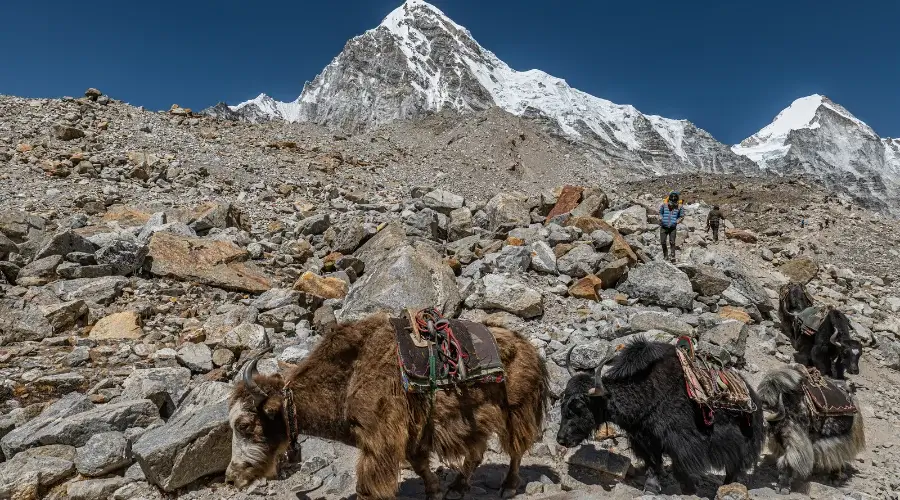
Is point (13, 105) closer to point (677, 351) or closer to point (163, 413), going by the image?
point (163, 413)

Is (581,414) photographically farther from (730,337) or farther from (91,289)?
(91,289)

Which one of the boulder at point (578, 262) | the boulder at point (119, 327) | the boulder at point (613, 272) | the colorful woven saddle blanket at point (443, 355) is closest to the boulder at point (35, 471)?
the boulder at point (119, 327)

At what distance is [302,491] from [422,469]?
1.15 meters

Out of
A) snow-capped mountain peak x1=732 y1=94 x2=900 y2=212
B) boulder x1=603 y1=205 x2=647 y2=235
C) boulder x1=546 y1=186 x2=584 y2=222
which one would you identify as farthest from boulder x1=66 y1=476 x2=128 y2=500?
snow-capped mountain peak x1=732 y1=94 x2=900 y2=212

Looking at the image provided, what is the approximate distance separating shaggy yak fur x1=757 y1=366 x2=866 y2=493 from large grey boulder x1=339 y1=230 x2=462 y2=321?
408 cm

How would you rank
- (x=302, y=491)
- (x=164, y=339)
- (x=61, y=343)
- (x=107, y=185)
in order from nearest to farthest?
(x=302, y=491) < (x=61, y=343) < (x=164, y=339) < (x=107, y=185)

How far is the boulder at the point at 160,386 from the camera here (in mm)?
4805

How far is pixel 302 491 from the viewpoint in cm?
405

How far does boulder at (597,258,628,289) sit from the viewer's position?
324 inches

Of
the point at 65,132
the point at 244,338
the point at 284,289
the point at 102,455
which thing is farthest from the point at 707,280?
the point at 65,132

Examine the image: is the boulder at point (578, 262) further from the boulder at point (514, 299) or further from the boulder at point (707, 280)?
the boulder at point (707, 280)

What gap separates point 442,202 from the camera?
13.4 metres

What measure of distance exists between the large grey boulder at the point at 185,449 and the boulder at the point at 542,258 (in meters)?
5.76

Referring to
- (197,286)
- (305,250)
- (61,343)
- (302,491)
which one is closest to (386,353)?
(302,491)
